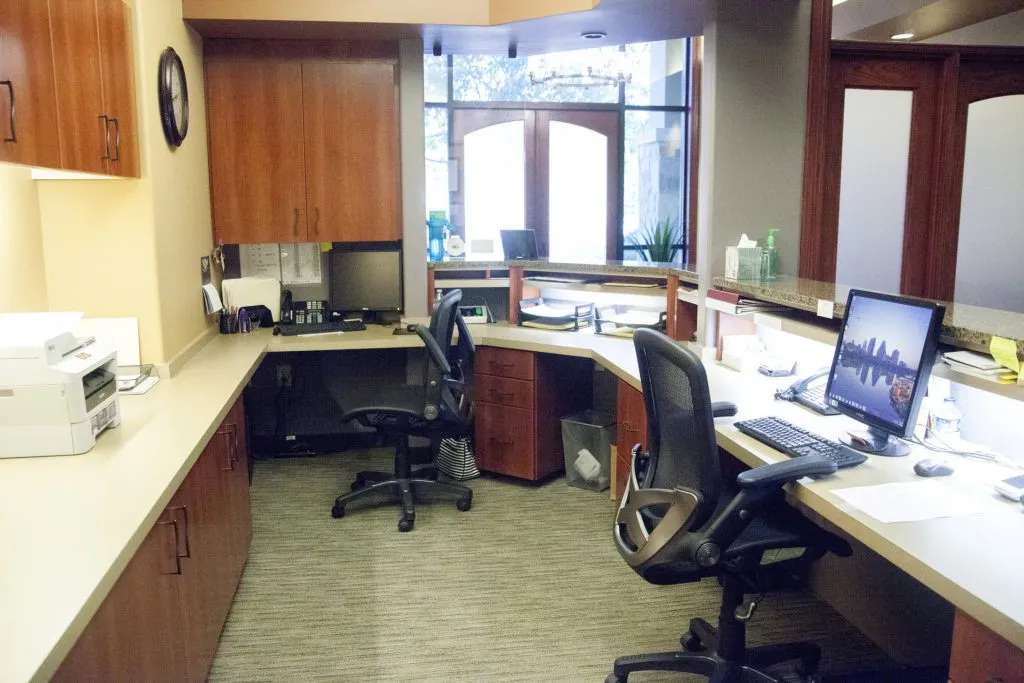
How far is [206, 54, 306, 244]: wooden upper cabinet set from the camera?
431 centimetres

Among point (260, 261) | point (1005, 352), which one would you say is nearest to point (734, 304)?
point (1005, 352)

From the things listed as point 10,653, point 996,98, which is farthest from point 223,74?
point 996,98

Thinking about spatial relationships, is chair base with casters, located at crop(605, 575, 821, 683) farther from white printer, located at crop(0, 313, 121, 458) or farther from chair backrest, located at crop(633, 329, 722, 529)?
white printer, located at crop(0, 313, 121, 458)

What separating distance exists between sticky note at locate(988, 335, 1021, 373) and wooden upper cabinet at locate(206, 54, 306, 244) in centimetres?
339

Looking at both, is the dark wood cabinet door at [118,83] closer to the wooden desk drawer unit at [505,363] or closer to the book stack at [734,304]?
→ the wooden desk drawer unit at [505,363]

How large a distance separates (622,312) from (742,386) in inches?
52.8

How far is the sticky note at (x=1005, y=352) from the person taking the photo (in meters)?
1.96

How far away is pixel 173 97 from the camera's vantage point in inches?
137

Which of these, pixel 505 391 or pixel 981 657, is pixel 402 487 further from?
pixel 981 657

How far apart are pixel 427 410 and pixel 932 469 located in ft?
7.02

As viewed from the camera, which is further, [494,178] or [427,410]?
[494,178]

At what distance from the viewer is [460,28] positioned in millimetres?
4090

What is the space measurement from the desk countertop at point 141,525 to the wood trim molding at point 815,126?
4.33ft

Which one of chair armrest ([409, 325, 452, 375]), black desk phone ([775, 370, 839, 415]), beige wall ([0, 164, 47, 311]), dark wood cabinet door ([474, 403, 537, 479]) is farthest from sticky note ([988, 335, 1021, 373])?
beige wall ([0, 164, 47, 311])
